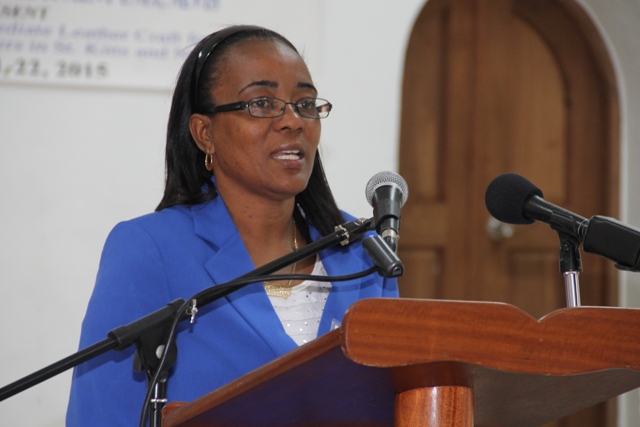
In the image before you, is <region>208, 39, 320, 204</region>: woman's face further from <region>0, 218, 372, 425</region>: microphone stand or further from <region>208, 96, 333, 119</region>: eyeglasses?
<region>0, 218, 372, 425</region>: microphone stand

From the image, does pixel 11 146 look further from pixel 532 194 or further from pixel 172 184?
pixel 532 194

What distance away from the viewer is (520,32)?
3.95 m

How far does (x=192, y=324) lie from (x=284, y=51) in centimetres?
69

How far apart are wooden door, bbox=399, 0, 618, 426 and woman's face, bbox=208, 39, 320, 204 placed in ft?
6.12

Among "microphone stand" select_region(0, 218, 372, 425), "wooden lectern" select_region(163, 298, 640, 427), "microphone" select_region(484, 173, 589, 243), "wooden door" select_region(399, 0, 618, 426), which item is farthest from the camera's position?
"wooden door" select_region(399, 0, 618, 426)

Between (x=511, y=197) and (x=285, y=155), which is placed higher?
(x=285, y=155)

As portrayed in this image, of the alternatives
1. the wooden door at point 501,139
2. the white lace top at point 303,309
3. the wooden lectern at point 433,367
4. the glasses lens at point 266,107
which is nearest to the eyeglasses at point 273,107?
the glasses lens at point 266,107

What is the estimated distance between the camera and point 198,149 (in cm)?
208

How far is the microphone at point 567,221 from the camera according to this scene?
1.18 meters

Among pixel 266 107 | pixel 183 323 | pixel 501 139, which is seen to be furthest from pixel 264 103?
pixel 501 139

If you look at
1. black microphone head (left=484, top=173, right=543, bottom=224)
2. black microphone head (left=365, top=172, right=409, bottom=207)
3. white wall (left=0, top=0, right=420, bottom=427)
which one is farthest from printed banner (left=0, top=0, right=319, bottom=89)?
black microphone head (left=484, top=173, right=543, bottom=224)

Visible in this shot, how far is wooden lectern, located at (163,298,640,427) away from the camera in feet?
2.83

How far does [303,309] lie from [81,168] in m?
1.51

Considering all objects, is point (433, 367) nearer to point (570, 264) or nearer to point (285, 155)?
point (570, 264)
